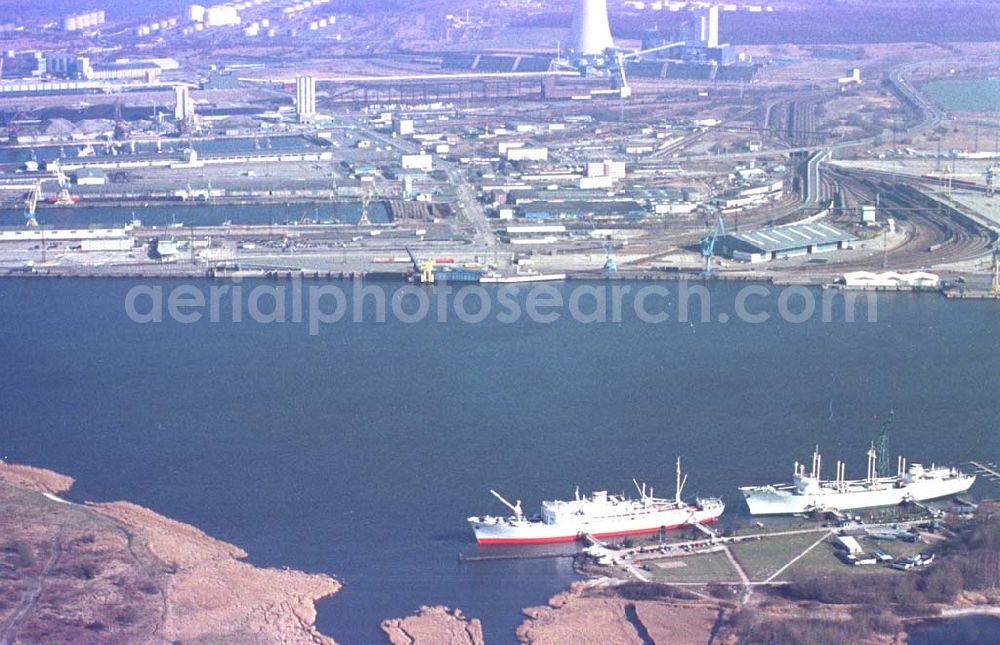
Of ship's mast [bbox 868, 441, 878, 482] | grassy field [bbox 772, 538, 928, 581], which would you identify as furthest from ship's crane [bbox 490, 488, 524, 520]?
ship's mast [bbox 868, 441, 878, 482]

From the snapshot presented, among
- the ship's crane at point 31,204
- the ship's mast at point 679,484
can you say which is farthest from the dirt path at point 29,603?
the ship's crane at point 31,204

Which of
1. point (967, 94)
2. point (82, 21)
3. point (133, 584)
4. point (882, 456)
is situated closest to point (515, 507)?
point (133, 584)

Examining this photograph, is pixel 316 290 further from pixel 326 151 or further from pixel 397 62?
pixel 397 62

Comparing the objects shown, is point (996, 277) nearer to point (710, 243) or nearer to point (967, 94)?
point (710, 243)

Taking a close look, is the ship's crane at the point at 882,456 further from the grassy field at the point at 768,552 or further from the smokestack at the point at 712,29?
the smokestack at the point at 712,29

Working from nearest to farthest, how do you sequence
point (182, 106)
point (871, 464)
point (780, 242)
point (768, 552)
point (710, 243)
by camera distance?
point (768, 552) → point (871, 464) → point (710, 243) → point (780, 242) → point (182, 106)

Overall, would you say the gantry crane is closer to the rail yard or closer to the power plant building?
the rail yard
